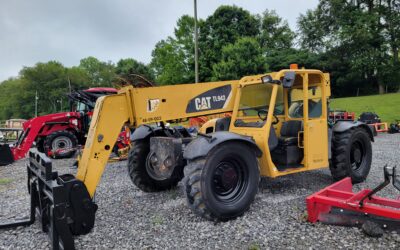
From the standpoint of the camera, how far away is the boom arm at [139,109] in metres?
4.42

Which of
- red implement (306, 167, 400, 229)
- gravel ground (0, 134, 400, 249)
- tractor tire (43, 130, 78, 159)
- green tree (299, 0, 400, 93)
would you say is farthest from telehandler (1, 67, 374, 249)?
green tree (299, 0, 400, 93)

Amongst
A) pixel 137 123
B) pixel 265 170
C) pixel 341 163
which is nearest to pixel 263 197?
pixel 265 170

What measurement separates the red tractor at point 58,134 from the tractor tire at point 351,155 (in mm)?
6741

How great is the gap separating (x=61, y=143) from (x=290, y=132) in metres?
8.71

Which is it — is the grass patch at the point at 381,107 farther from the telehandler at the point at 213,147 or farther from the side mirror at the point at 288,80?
the side mirror at the point at 288,80

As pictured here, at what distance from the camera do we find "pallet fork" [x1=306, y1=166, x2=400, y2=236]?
3865 millimetres

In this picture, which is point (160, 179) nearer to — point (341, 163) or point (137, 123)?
point (137, 123)

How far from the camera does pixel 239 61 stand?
32.2 metres

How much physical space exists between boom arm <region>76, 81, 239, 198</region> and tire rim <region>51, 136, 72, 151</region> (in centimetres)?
796

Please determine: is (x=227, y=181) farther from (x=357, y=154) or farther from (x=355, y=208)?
(x=357, y=154)

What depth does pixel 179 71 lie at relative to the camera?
35.8 m

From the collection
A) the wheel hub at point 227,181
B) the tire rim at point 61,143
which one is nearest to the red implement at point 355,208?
the wheel hub at point 227,181

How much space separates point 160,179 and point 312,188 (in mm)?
2754

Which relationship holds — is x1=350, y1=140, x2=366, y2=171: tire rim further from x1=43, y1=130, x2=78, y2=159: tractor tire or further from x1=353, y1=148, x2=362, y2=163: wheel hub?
x1=43, y1=130, x2=78, y2=159: tractor tire
